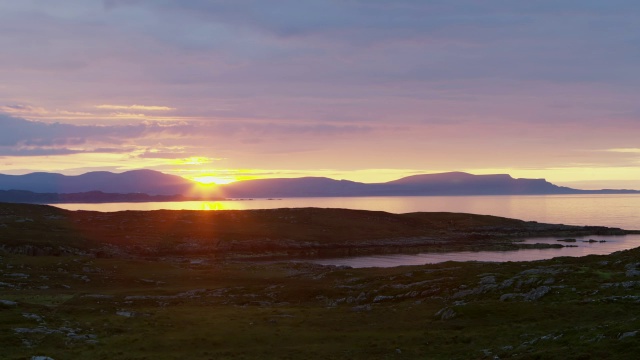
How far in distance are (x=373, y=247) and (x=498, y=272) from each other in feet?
312

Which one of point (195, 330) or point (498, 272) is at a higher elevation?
point (498, 272)

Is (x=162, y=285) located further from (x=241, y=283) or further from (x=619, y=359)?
(x=619, y=359)

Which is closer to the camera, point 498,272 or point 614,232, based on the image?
point 498,272

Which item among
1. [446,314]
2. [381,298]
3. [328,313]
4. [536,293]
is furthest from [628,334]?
[381,298]

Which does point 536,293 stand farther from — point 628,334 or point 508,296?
point 628,334

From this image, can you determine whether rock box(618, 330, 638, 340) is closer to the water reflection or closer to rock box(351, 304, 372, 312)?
rock box(351, 304, 372, 312)

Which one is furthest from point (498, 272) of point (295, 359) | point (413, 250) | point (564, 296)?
point (413, 250)

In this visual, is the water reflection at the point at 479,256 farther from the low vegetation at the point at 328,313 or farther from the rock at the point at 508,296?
the rock at the point at 508,296

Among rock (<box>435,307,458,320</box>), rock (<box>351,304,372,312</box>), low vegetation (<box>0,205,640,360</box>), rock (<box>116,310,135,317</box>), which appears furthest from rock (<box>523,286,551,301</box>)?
rock (<box>116,310,135,317</box>)

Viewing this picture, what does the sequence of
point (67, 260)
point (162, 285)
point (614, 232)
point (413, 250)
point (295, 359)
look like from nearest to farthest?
1. point (295, 359)
2. point (162, 285)
3. point (67, 260)
4. point (413, 250)
5. point (614, 232)

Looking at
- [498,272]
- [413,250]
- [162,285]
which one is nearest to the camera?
[498,272]

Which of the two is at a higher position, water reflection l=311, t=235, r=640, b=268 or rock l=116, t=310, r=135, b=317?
rock l=116, t=310, r=135, b=317

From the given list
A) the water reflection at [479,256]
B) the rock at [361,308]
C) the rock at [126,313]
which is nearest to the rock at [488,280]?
the rock at [361,308]

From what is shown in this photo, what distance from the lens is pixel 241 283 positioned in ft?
253
